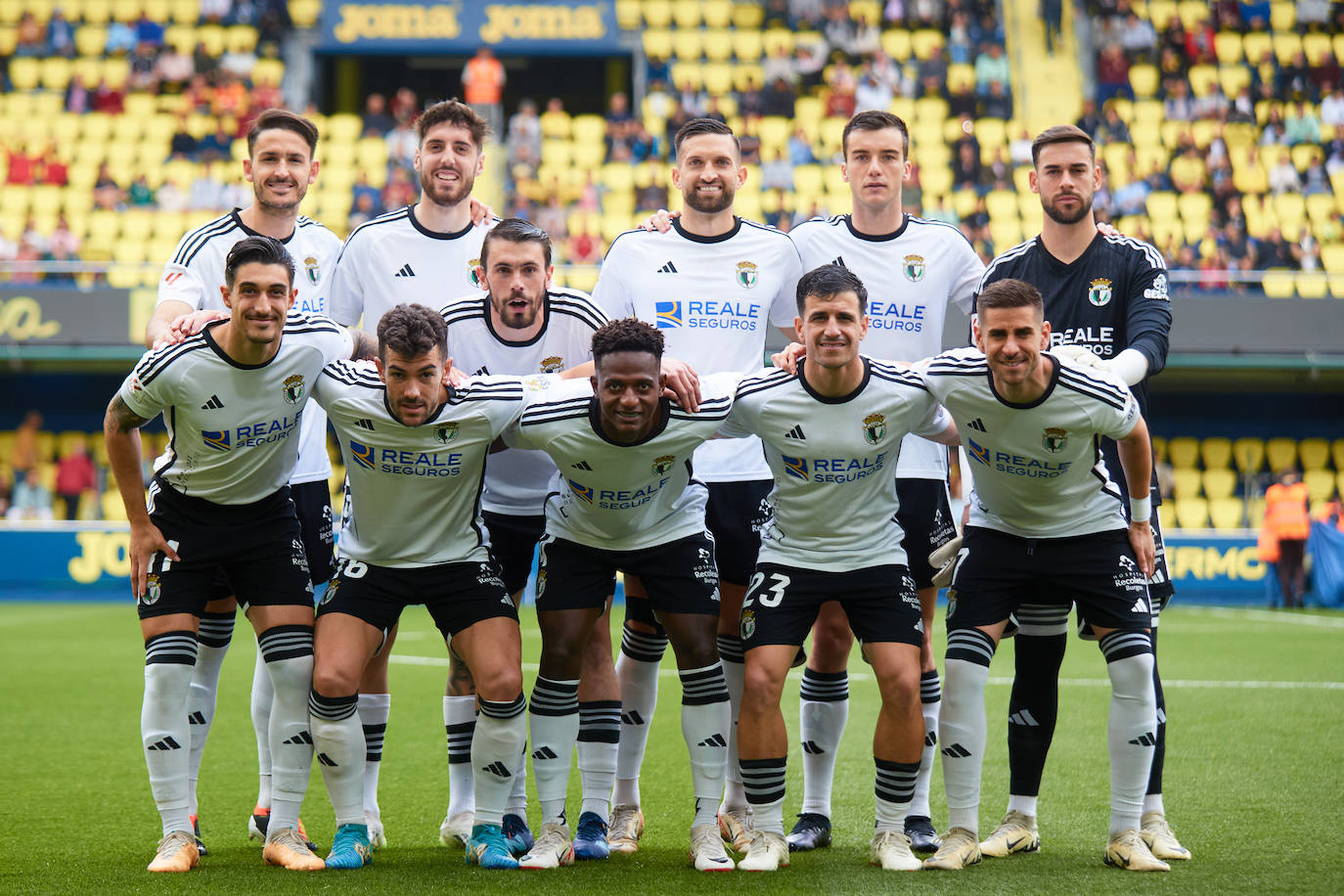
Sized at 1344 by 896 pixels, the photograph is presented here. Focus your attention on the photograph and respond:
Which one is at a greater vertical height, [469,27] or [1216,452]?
[469,27]

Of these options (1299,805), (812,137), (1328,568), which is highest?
(812,137)

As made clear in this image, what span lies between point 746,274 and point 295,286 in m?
1.80

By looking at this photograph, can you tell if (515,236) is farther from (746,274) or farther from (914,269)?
Answer: (914,269)

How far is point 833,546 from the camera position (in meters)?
4.83

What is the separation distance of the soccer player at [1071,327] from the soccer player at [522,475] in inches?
57.0

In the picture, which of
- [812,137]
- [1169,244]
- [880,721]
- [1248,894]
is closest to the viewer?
[1248,894]

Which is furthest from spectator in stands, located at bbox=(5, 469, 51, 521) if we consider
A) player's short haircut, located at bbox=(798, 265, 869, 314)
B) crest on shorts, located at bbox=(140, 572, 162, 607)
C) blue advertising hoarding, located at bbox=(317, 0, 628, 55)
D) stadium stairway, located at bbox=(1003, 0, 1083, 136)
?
stadium stairway, located at bbox=(1003, 0, 1083, 136)

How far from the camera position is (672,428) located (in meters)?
4.79

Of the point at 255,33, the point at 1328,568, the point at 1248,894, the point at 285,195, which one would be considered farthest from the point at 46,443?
the point at 1248,894

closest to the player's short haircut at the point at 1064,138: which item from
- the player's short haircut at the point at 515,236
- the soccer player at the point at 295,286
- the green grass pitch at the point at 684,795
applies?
the player's short haircut at the point at 515,236

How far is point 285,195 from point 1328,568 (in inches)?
586

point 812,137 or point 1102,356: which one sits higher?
point 812,137

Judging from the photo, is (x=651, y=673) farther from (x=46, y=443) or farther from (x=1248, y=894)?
(x=46, y=443)

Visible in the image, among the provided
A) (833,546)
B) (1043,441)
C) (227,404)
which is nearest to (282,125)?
(227,404)
